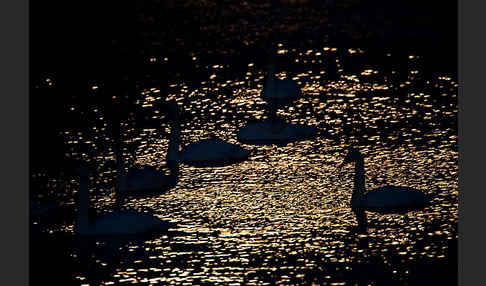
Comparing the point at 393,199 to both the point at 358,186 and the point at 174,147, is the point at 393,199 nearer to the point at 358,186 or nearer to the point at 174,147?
the point at 358,186

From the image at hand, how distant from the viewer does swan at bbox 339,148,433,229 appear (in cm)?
2286

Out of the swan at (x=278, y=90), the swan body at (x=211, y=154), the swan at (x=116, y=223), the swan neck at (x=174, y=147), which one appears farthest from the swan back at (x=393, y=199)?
the swan at (x=278, y=90)

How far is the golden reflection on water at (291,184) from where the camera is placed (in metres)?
20.9

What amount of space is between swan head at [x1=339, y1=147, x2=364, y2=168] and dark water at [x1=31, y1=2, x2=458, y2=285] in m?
0.41

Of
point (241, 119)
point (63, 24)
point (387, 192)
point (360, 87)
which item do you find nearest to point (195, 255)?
point (387, 192)

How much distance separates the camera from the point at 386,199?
901 inches

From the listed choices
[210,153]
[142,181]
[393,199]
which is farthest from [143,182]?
[393,199]

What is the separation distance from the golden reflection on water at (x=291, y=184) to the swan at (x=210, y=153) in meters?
0.22

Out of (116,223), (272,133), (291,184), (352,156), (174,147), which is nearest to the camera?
(116,223)

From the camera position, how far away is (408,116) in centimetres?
2775

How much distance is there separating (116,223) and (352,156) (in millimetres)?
4042

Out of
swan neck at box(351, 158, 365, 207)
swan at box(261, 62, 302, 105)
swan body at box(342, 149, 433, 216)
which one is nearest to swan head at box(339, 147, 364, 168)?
swan neck at box(351, 158, 365, 207)

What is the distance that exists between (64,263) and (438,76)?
39.6 feet

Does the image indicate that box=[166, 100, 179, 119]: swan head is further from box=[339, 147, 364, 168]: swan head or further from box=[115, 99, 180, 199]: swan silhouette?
box=[339, 147, 364, 168]: swan head
